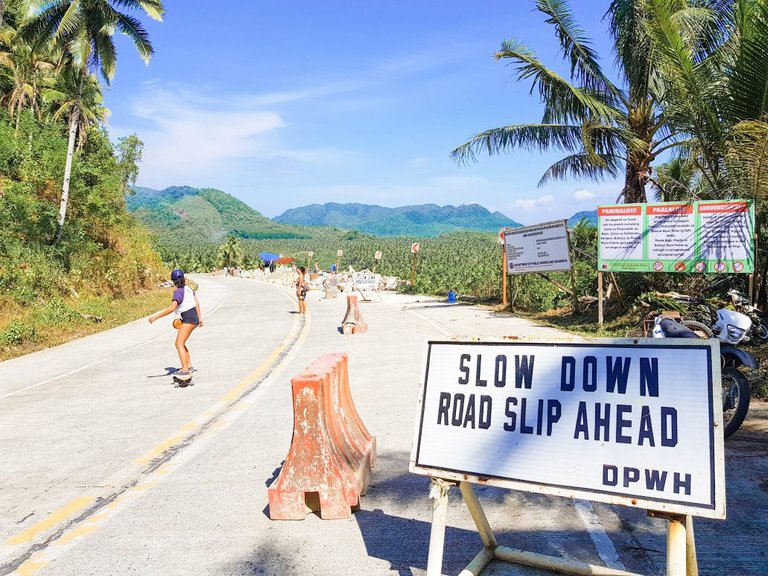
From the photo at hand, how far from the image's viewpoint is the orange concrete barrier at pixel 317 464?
4.11 m

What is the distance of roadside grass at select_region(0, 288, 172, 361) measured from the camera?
14000 millimetres

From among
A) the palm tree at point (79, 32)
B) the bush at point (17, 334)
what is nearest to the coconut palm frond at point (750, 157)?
the bush at point (17, 334)

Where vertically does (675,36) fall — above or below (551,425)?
above

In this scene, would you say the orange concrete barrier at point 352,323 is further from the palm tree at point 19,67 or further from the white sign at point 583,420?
the palm tree at point 19,67

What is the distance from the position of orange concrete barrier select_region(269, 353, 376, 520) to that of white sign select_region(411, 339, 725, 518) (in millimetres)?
1122

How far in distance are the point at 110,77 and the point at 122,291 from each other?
8.72 meters

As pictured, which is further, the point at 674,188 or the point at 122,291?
the point at 122,291

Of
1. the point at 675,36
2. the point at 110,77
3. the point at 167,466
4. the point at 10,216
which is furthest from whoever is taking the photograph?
the point at 110,77

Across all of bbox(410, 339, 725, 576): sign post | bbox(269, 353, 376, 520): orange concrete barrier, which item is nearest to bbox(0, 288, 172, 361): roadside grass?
bbox(269, 353, 376, 520): orange concrete barrier

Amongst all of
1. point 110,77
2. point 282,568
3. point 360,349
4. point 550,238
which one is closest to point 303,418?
point 282,568

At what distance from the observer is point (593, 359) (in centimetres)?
303

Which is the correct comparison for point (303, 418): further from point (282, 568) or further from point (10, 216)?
point (10, 216)

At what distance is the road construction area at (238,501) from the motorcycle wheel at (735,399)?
161 mm

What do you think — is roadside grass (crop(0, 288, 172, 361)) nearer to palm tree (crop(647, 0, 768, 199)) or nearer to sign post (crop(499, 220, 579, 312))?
sign post (crop(499, 220, 579, 312))
